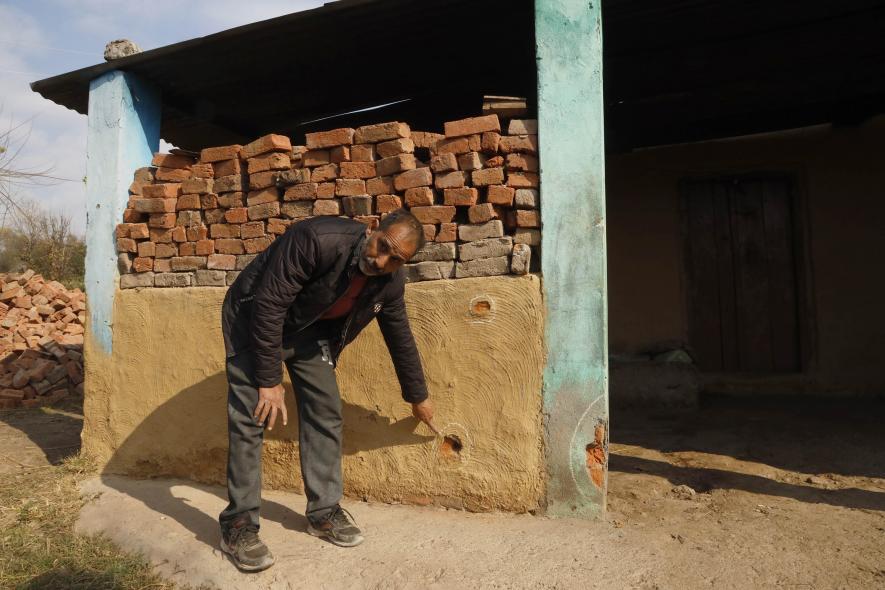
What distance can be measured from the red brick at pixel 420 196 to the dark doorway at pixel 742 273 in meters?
3.75

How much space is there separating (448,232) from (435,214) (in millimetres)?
120

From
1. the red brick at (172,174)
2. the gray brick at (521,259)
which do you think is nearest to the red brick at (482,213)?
the gray brick at (521,259)

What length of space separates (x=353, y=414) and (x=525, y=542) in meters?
1.12

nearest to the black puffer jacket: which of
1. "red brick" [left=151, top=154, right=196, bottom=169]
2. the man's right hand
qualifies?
the man's right hand

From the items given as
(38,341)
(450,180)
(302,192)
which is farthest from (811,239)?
(38,341)

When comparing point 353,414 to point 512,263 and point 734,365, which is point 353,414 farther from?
point 734,365

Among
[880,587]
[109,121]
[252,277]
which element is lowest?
[880,587]

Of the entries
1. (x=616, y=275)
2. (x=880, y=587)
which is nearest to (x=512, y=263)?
(x=880, y=587)

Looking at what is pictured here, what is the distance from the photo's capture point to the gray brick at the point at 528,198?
3025 millimetres

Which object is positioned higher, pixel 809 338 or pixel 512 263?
pixel 512 263

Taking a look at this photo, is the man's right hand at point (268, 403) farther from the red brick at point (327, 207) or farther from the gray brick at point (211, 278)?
the gray brick at point (211, 278)

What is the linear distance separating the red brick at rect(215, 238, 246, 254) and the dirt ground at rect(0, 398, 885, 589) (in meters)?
1.38

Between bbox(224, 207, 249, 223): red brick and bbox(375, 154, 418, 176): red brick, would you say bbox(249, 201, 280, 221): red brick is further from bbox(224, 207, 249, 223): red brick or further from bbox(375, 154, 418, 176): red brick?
bbox(375, 154, 418, 176): red brick

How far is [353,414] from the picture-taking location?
10.8ft
